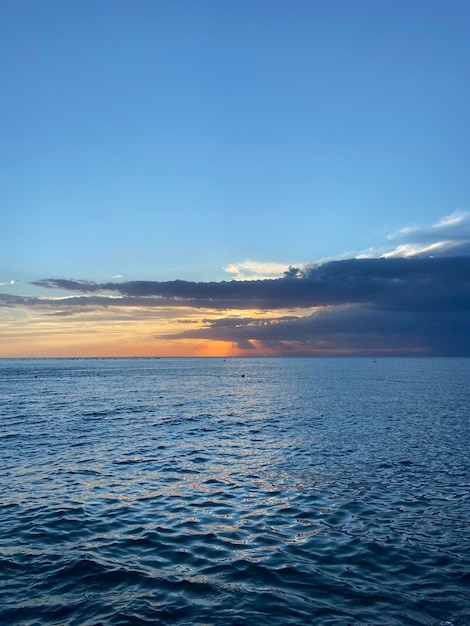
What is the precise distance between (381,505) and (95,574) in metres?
15.7

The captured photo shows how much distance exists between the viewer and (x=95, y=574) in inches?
690

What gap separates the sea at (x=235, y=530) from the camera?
15.2 m

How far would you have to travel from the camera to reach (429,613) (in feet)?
47.8

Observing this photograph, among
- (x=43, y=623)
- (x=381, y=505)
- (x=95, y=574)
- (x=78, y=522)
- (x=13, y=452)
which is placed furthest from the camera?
(x=13, y=452)

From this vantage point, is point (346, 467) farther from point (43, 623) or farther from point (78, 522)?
point (43, 623)

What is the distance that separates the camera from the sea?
15242 mm

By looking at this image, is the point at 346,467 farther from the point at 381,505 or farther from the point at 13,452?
the point at 13,452

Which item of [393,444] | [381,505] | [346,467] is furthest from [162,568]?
[393,444]

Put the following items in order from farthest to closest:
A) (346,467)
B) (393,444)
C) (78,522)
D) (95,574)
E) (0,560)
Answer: (393,444) → (346,467) → (78,522) → (0,560) → (95,574)

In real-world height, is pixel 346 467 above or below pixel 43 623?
below

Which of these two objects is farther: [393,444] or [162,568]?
[393,444]

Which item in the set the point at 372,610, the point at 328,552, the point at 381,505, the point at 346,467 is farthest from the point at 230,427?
the point at 372,610

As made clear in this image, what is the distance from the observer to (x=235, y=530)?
2208 cm

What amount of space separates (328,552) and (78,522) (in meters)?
12.4
